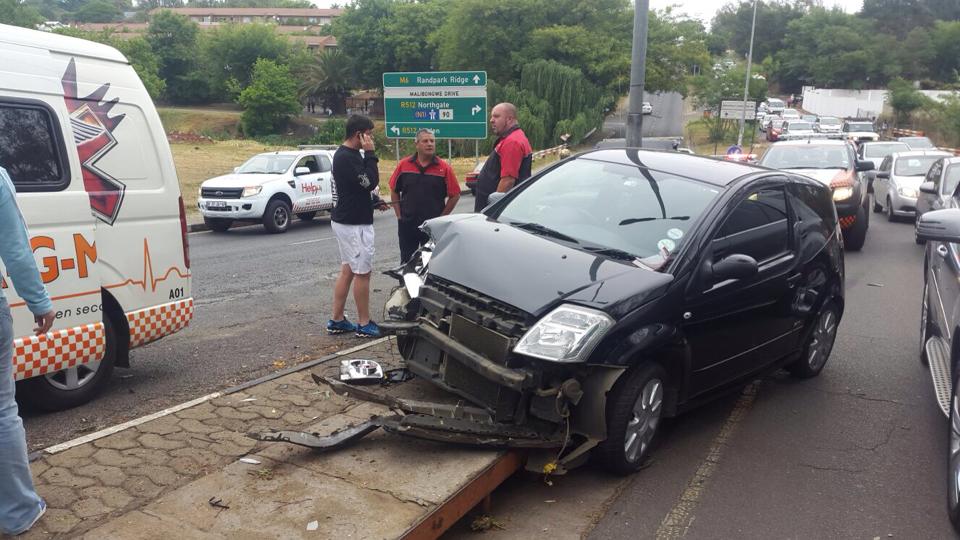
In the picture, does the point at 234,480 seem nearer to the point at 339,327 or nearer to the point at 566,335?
the point at 566,335

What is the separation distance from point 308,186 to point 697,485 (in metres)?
14.0

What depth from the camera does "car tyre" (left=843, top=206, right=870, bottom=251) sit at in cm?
1312

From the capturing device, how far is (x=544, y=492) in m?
4.50

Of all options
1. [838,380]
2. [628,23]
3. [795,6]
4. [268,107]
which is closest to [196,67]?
[268,107]

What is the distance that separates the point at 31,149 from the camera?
4770 millimetres

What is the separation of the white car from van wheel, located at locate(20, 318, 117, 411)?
961cm

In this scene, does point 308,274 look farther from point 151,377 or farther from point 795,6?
point 795,6

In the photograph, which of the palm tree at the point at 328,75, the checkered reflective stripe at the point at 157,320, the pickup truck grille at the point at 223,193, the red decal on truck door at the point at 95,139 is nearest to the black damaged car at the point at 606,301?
the checkered reflective stripe at the point at 157,320

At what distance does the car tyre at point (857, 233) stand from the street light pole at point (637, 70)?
151 inches

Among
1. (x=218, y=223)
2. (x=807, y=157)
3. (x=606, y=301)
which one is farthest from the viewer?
(x=218, y=223)

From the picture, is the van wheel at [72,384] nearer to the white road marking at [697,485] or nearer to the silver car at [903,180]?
the white road marking at [697,485]

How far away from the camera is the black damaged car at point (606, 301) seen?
4285mm

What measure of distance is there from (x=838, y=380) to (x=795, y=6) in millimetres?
111939

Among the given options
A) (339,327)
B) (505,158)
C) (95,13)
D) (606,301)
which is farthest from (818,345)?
(95,13)
